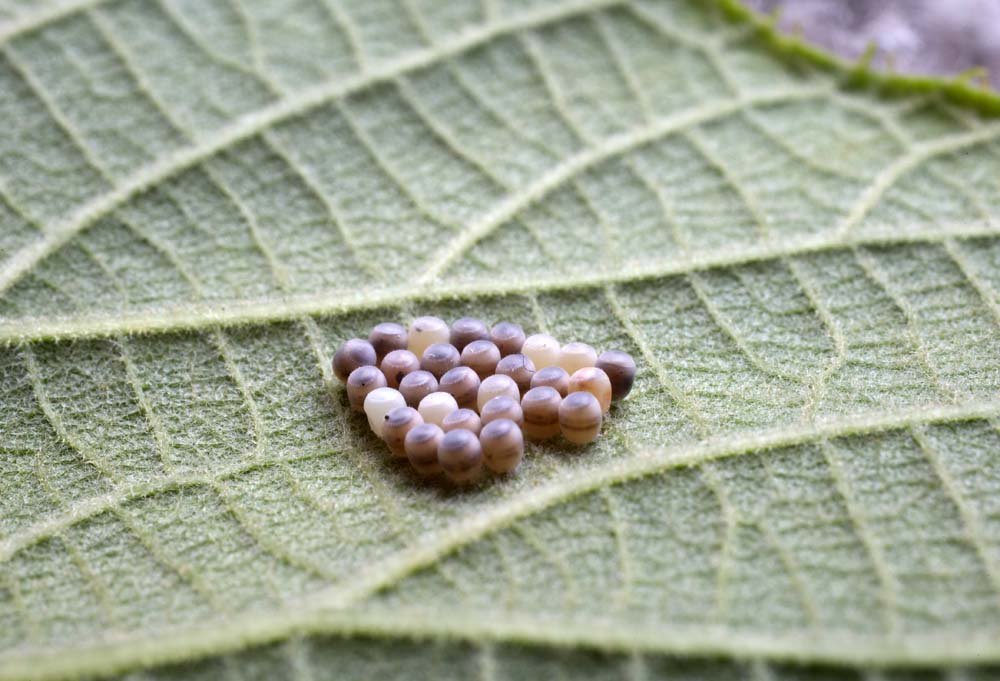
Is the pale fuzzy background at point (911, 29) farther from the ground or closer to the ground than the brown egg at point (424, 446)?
farther from the ground

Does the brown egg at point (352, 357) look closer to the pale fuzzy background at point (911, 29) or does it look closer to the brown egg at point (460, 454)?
the brown egg at point (460, 454)

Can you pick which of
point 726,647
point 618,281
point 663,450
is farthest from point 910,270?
point 726,647

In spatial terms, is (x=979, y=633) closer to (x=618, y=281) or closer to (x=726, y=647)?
(x=726, y=647)

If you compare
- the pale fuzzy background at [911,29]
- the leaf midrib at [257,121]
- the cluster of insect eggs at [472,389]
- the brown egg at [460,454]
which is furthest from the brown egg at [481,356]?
the pale fuzzy background at [911,29]

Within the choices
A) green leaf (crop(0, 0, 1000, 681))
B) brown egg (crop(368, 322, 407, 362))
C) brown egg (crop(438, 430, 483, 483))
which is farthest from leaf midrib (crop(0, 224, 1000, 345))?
brown egg (crop(438, 430, 483, 483))

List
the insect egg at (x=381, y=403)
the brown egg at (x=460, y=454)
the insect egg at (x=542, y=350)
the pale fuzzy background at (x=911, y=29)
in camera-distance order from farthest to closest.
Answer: the pale fuzzy background at (x=911, y=29) → the insect egg at (x=542, y=350) → the insect egg at (x=381, y=403) → the brown egg at (x=460, y=454)

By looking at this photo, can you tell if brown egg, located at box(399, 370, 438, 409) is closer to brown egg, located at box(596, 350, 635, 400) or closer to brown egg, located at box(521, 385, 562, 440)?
brown egg, located at box(521, 385, 562, 440)

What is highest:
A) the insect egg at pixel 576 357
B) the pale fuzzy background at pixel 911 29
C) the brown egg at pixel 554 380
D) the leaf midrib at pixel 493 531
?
the pale fuzzy background at pixel 911 29
